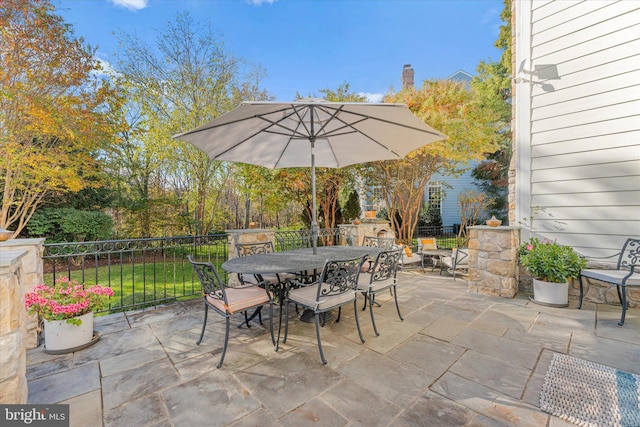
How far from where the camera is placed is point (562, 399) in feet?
5.69

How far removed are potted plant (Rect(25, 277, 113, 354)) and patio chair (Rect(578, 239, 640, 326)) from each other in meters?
5.51

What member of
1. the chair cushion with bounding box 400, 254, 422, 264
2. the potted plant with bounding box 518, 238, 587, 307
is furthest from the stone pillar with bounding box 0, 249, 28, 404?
the chair cushion with bounding box 400, 254, 422, 264

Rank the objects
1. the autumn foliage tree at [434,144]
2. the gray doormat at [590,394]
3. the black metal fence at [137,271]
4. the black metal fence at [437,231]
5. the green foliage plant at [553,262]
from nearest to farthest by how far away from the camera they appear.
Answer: the gray doormat at [590,394]
the green foliage plant at [553,262]
the black metal fence at [137,271]
the autumn foliage tree at [434,144]
the black metal fence at [437,231]

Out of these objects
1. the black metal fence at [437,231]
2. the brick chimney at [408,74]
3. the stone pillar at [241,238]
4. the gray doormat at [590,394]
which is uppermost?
the brick chimney at [408,74]

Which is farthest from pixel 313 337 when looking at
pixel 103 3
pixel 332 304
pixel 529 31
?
pixel 103 3

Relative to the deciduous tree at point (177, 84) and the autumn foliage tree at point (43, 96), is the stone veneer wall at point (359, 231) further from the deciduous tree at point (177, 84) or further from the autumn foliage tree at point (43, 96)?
the autumn foliage tree at point (43, 96)

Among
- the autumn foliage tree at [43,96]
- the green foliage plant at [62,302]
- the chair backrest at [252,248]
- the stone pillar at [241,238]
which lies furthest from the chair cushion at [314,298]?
the autumn foliage tree at [43,96]

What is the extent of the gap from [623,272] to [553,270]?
66 centimetres

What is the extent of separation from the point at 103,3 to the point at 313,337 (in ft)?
30.4

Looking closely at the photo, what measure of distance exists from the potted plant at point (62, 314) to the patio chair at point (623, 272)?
551cm

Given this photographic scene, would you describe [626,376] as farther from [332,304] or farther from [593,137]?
[593,137]

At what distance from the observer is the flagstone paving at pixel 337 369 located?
1.66m

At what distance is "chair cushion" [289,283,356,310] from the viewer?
7.93ft

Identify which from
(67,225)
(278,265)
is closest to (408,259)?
(278,265)
